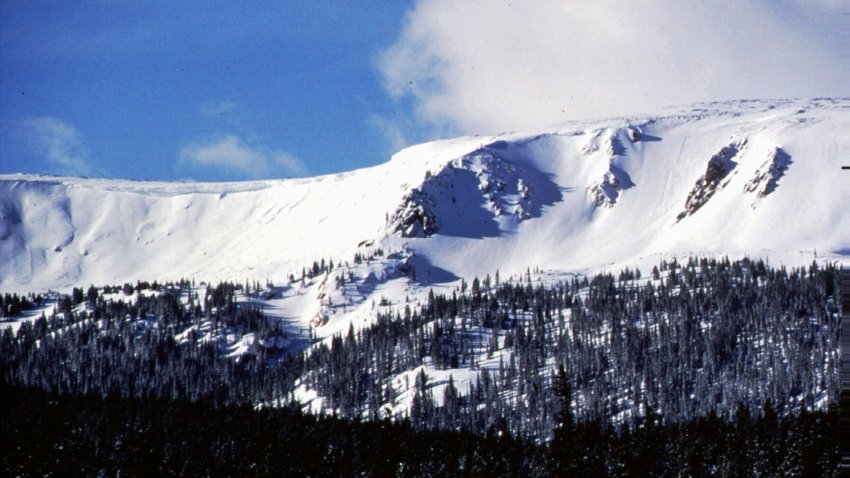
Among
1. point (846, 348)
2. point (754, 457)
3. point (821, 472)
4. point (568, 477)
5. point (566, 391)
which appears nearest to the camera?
point (846, 348)

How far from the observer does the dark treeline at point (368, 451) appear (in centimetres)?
15688

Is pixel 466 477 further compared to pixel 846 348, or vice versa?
pixel 466 477

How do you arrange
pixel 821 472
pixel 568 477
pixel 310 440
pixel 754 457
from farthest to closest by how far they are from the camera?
1. pixel 310 440
2. pixel 754 457
3. pixel 821 472
4. pixel 568 477

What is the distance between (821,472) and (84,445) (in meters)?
94.6

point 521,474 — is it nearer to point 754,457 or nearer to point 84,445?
point 754,457

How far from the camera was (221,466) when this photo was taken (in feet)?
543

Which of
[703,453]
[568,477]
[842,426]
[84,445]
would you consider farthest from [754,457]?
[842,426]

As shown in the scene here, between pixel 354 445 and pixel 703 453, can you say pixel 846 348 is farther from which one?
pixel 354 445

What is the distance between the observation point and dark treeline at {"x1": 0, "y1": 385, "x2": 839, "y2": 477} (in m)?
157

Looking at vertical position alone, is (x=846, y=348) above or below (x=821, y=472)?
above

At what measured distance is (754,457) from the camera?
16500 cm

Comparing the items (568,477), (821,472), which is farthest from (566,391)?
(821,472)

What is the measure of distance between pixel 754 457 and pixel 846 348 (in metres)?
129

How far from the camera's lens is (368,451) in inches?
7180
